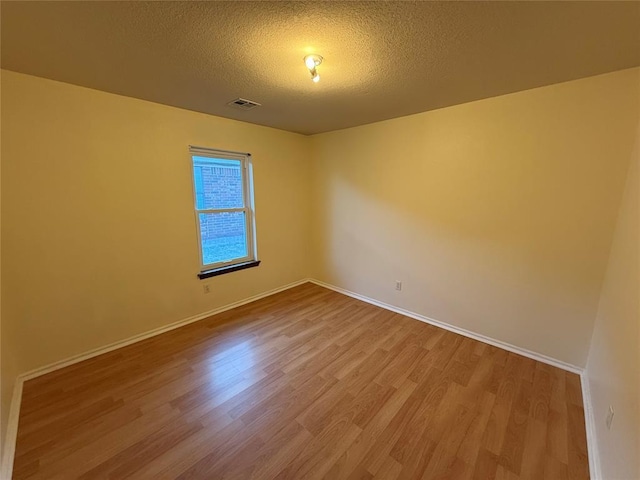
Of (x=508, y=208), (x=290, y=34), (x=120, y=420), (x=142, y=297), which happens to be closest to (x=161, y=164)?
(x=142, y=297)

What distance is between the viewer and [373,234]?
337 centimetres

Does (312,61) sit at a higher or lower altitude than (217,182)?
higher

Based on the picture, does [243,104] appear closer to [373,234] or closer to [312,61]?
[312,61]

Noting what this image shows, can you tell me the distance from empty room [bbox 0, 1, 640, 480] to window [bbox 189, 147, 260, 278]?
0.11 ft

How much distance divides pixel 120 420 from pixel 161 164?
6.94ft

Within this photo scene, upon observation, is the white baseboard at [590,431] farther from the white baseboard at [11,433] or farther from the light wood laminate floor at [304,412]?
the white baseboard at [11,433]

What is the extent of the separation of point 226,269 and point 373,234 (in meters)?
1.89

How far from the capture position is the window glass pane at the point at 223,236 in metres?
3.08

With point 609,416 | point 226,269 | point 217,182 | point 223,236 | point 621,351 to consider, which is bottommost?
point 609,416

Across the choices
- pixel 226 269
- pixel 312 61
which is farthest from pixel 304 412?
pixel 312 61

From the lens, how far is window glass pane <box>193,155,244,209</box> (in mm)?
2942

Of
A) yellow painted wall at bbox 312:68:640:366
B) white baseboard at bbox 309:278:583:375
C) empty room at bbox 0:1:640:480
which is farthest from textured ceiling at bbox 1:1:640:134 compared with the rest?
white baseboard at bbox 309:278:583:375

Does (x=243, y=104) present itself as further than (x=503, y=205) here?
Yes

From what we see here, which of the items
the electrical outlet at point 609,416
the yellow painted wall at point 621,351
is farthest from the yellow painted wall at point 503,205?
the electrical outlet at point 609,416
